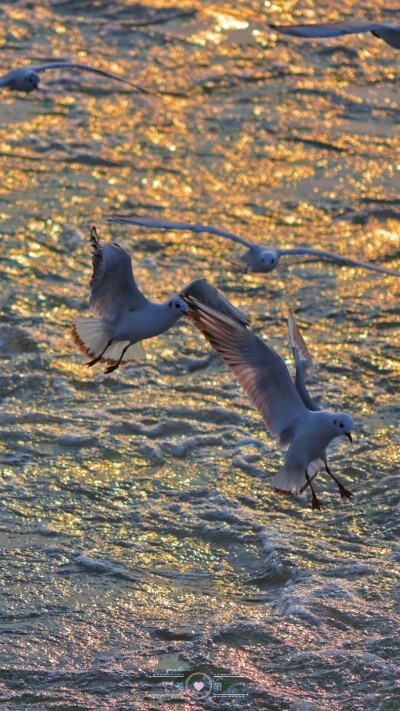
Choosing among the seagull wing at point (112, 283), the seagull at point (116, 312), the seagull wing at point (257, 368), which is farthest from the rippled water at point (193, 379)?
the seagull wing at point (112, 283)

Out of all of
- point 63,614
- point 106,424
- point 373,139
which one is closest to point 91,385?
point 106,424

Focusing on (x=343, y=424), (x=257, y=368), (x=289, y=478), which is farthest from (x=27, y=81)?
(x=343, y=424)

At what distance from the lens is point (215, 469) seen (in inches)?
364

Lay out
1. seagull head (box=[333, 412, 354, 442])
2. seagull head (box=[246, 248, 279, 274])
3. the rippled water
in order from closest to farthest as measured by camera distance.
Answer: seagull head (box=[333, 412, 354, 442]) < the rippled water < seagull head (box=[246, 248, 279, 274])

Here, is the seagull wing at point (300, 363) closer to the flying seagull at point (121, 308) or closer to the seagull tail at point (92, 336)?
the flying seagull at point (121, 308)

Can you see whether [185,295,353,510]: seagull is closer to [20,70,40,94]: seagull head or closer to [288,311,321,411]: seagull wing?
[288,311,321,411]: seagull wing

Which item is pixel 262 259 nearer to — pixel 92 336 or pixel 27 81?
pixel 92 336

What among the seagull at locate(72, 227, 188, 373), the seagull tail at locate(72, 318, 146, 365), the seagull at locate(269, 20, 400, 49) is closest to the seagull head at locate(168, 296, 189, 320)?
the seagull at locate(72, 227, 188, 373)

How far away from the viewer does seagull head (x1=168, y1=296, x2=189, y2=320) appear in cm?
730

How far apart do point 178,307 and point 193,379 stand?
2.99 m

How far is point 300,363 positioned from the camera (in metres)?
7.07

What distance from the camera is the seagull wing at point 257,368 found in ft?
22.8

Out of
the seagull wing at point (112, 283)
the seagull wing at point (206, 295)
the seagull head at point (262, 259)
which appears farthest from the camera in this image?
the seagull head at point (262, 259)

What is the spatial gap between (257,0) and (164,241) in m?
5.97
